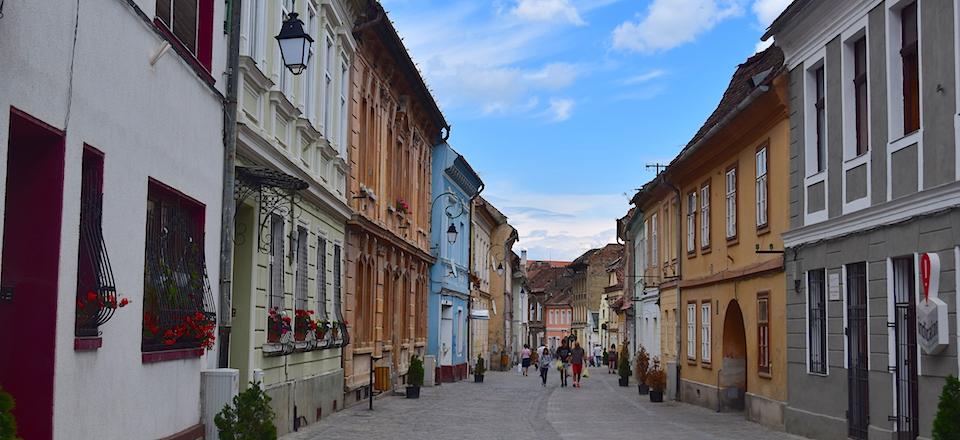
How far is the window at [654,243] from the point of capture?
37250 millimetres

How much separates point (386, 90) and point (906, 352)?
56.4 ft

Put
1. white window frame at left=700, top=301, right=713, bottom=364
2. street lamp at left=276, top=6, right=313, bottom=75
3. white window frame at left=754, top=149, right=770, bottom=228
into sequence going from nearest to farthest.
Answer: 1. street lamp at left=276, top=6, right=313, bottom=75
2. white window frame at left=754, top=149, right=770, bottom=228
3. white window frame at left=700, top=301, right=713, bottom=364

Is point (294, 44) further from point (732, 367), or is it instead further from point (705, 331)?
point (705, 331)

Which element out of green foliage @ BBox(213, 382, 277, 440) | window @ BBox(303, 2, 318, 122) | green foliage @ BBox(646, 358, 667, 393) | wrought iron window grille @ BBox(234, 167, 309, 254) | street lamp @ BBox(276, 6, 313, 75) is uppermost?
window @ BBox(303, 2, 318, 122)

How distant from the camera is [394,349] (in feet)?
105

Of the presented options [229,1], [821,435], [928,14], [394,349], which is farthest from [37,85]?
[394,349]

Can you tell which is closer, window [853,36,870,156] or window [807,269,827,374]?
window [853,36,870,156]

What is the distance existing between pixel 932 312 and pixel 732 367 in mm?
12674

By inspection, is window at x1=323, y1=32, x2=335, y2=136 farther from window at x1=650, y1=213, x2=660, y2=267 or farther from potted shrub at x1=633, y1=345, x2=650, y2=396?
window at x1=650, y1=213, x2=660, y2=267

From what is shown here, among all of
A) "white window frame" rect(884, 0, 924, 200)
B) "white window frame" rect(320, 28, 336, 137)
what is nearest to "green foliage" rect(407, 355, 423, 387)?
"white window frame" rect(320, 28, 336, 137)

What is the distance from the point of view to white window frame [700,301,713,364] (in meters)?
27.5

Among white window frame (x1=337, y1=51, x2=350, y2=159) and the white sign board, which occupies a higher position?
white window frame (x1=337, y1=51, x2=350, y2=159)

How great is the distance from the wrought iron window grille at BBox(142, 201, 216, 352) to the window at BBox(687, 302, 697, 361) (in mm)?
18455

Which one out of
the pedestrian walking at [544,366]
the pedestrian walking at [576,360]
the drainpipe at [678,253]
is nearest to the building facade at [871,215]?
the drainpipe at [678,253]
